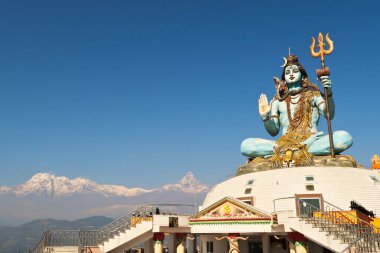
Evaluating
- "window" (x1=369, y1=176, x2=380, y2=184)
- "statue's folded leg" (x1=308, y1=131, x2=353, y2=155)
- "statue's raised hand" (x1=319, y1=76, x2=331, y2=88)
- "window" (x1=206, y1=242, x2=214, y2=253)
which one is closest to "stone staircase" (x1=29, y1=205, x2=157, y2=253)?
"window" (x1=206, y1=242, x2=214, y2=253)

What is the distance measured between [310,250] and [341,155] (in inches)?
409

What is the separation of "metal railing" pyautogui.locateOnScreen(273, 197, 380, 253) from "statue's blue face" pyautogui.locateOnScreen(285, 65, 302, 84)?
18136 millimetres

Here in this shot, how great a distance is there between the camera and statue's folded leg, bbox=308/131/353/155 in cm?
3534

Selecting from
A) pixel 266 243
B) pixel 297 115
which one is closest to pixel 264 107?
pixel 297 115

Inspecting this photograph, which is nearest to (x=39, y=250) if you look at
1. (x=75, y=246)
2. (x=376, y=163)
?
(x=75, y=246)

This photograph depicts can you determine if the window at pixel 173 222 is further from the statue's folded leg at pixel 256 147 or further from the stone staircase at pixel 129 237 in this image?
the statue's folded leg at pixel 256 147

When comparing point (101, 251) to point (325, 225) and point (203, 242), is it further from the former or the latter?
point (325, 225)

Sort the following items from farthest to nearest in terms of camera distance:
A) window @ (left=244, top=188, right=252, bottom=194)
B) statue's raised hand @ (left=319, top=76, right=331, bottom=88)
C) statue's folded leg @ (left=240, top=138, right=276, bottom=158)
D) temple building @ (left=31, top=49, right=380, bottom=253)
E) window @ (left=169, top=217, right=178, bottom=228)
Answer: statue's folded leg @ (left=240, top=138, right=276, bottom=158) < statue's raised hand @ (left=319, top=76, right=331, bottom=88) < window @ (left=244, top=188, right=252, bottom=194) < window @ (left=169, top=217, right=178, bottom=228) < temple building @ (left=31, top=49, right=380, bottom=253)

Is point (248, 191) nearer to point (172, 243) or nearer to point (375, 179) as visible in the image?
point (172, 243)

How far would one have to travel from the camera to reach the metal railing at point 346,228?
18828 millimetres

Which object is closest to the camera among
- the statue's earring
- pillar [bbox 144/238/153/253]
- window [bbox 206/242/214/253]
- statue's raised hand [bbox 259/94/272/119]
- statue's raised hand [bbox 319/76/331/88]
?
pillar [bbox 144/238/153/253]

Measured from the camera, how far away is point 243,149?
39562 millimetres

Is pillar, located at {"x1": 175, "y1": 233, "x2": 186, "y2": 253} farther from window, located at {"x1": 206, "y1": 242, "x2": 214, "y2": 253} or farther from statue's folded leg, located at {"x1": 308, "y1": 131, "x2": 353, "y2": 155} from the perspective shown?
statue's folded leg, located at {"x1": 308, "y1": 131, "x2": 353, "y2": 155}

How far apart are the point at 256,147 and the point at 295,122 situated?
4745mm
